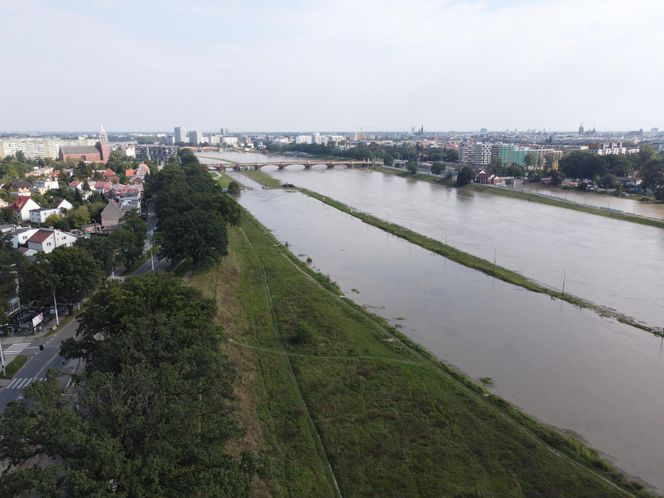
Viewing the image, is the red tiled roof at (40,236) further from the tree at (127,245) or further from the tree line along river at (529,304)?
the tree line along river at (529,304)

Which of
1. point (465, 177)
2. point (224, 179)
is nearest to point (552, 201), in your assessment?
point (465, 177)

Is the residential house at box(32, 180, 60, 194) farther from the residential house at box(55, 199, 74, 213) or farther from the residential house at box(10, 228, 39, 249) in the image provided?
the residential house at box(10, 228, 39, 249)

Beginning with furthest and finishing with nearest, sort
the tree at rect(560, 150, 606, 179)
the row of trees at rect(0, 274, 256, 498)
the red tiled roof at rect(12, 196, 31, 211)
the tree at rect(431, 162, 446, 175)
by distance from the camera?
the tree at rect(431, 162, 446, 175) → the tree at rect(560, 150, 606, 179) → the red tiled roof at rect(12, 196, 31, 211) → the row of trees at rect(0, 274, 256, 498)

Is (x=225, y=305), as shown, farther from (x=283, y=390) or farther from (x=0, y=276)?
(x=0, y=276)

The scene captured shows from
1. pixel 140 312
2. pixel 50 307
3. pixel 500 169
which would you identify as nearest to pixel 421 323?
pixel 140 312

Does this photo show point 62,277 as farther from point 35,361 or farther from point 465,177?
point 465,177

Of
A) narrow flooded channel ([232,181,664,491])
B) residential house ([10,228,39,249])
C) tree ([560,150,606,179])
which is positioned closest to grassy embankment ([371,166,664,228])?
tree ([560,150,606,179])
